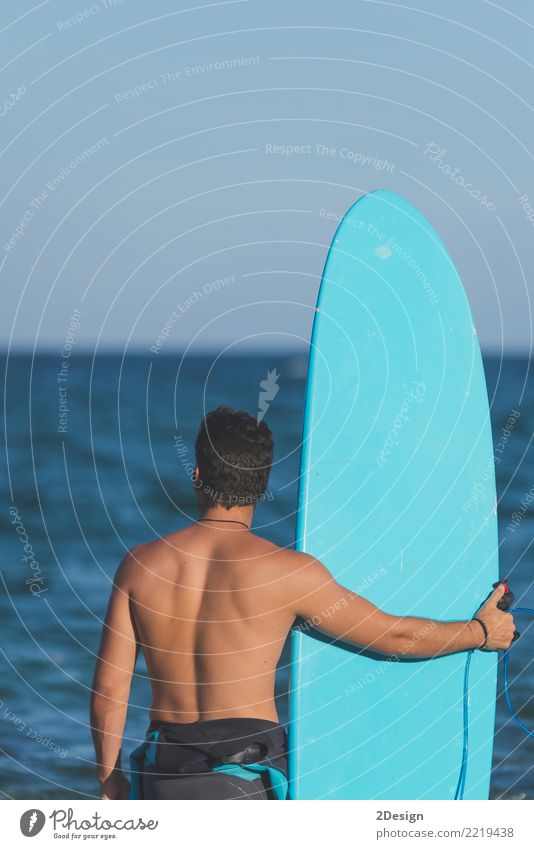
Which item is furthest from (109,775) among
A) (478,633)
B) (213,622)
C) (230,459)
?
(478,633)

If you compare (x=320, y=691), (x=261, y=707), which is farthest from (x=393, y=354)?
(x=261, y=707)

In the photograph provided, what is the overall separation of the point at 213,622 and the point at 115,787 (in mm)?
693

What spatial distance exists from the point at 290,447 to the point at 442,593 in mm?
14583

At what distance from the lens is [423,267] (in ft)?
15.2

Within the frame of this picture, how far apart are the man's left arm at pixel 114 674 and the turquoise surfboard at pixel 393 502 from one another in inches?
28.3

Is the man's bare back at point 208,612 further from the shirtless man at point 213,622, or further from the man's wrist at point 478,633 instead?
the man's wrist at point 478,633

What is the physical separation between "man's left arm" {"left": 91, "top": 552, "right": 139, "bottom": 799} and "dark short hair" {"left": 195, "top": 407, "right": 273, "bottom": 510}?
329 mm

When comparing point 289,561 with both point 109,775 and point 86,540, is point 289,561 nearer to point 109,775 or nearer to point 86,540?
point 109,775

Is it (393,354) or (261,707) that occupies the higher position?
(393,354)

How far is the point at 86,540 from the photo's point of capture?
1320cm

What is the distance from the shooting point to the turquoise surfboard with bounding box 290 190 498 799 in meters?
4.19

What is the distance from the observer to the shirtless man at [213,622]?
3422 mm
